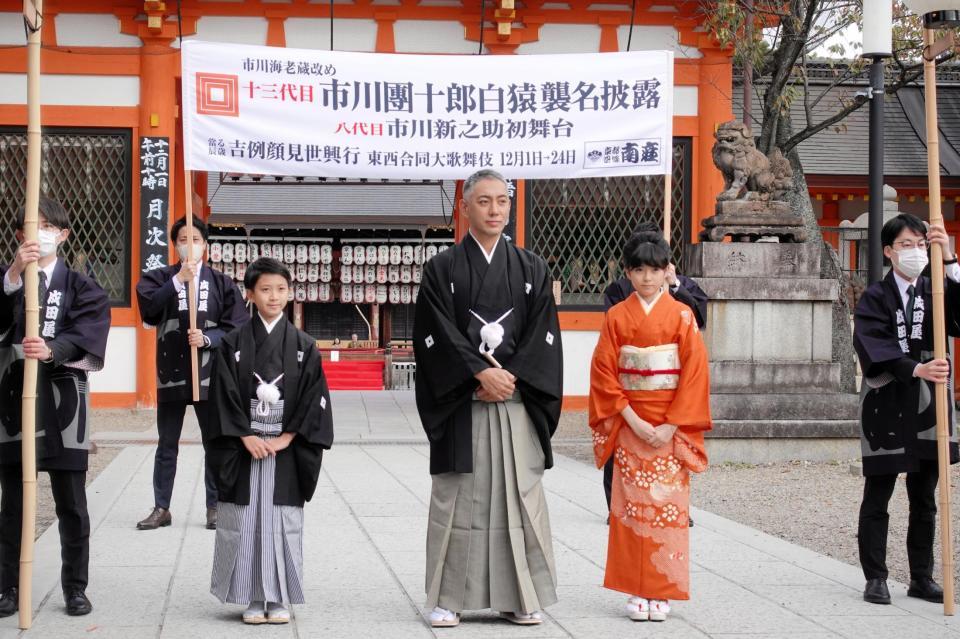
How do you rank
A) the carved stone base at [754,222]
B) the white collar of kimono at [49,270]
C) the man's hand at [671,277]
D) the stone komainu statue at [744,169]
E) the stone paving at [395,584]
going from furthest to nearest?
1. the stone komainu statue at [744,169]
2. the carved stone base at [754,222]
3. the man's hand at [671,277]
4. the white collar of kimono at [49,270]
5. the stone paving at [395,584]

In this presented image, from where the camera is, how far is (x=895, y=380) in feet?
18.8

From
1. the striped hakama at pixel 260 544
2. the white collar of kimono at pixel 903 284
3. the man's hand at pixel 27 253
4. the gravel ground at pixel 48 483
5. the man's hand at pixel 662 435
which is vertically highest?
the man's hand at pixel 27 253

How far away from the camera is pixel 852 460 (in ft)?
35.1

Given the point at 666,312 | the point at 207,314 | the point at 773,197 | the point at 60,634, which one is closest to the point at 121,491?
the point at 207,314

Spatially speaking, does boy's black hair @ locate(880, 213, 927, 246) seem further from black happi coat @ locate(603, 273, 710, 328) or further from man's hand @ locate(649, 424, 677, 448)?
black happi coat @ locate(603, 273, 710, 328)

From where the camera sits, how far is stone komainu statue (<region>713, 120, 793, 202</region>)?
1088 centimetres

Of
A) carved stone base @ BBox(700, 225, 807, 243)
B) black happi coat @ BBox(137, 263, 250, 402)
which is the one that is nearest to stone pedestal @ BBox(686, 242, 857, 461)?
carved stone base @ BBox(700, 225, 807, 243)

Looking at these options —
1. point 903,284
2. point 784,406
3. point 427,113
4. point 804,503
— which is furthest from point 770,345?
point 903,284

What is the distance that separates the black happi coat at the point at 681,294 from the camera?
7.64 metres

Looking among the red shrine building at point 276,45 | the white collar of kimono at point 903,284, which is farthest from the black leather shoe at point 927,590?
the red shrine building at point 276,45

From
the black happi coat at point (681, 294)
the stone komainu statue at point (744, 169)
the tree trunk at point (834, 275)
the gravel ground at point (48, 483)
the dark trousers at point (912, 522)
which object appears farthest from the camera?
the tree trunk at point (834, 275)

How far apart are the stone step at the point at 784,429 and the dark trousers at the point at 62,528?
20.7 ft

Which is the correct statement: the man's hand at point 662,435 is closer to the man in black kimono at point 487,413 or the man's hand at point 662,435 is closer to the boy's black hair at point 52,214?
the man in black kimono at point 487,413

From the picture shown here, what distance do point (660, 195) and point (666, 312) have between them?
1003 cm
